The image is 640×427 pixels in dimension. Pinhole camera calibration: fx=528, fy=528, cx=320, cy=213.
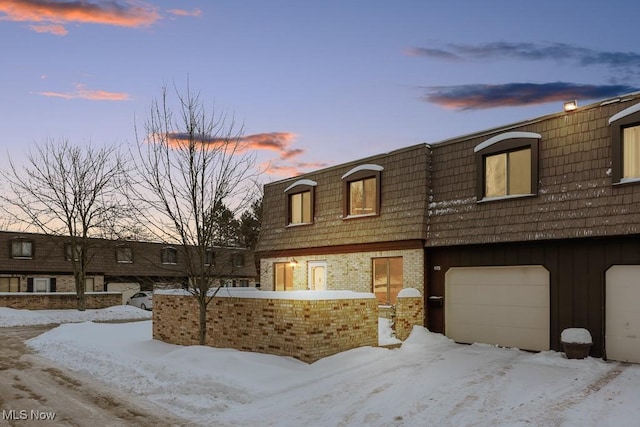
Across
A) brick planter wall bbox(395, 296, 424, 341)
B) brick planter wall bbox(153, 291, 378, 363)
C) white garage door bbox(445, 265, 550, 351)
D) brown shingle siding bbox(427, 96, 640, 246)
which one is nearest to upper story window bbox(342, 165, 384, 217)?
brown shingle siding bbox(427, 96, 640, 246)

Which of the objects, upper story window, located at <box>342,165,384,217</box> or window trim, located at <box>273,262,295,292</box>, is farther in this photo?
window trim, located at <box>273,262,295,292</box>

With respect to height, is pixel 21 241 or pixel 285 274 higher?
pixel 21 241

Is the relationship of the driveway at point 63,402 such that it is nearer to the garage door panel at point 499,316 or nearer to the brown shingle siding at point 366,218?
the garage door panel at point 499,316

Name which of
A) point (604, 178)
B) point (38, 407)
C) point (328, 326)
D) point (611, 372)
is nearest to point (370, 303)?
point (328, 326)

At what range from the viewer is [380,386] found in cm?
1056

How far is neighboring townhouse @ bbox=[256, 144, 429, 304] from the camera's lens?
17859mm

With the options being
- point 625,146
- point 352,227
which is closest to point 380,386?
point 625,146

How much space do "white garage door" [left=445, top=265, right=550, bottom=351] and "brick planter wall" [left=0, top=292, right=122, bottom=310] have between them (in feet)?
83.4

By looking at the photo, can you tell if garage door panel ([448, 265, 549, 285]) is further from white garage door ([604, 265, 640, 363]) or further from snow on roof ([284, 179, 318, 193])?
snow on roof ([284, 179, 318, 193])

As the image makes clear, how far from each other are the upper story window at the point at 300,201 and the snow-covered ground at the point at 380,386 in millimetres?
8527

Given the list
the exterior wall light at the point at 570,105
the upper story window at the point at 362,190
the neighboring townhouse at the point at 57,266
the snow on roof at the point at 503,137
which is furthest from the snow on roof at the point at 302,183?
the neighboring townhouse at the point at 57,266

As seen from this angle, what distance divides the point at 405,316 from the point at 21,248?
31.8 m

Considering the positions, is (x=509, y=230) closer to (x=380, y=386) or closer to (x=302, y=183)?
(x=380, y=386)

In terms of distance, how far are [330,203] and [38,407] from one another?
13.3 m
